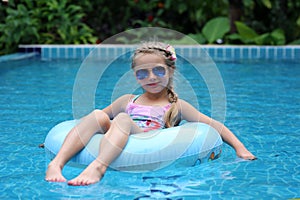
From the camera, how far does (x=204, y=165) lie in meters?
4.34

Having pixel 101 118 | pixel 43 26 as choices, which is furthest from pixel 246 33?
pixel 101 118

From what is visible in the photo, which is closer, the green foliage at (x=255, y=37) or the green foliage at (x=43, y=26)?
the green foliage at (x=43, y=26)

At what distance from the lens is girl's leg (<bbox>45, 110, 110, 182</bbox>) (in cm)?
389

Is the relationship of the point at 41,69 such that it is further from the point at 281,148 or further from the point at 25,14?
the point at 281,148

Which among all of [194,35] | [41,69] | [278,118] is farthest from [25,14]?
[278,118]

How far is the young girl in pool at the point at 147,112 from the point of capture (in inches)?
159

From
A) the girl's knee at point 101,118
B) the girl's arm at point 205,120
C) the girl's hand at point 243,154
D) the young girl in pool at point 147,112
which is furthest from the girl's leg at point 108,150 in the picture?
the girl's hand at point 243,154

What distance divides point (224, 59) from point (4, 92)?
5.03 meters

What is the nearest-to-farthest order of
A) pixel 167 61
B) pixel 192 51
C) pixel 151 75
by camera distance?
pixel 151 75 → pixel 167 61 → pixel 192 51

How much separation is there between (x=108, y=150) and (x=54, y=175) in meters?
0.36

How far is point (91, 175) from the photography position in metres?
3.80

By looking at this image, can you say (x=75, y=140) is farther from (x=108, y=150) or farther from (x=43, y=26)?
(x=43, y=26)

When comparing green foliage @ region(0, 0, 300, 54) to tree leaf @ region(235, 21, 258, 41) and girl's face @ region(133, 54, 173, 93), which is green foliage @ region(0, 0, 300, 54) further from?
girl's face @ region(133, 54, 173, 93)

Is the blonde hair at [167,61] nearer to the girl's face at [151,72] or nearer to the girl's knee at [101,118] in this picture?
the girl's face at [151,72]
